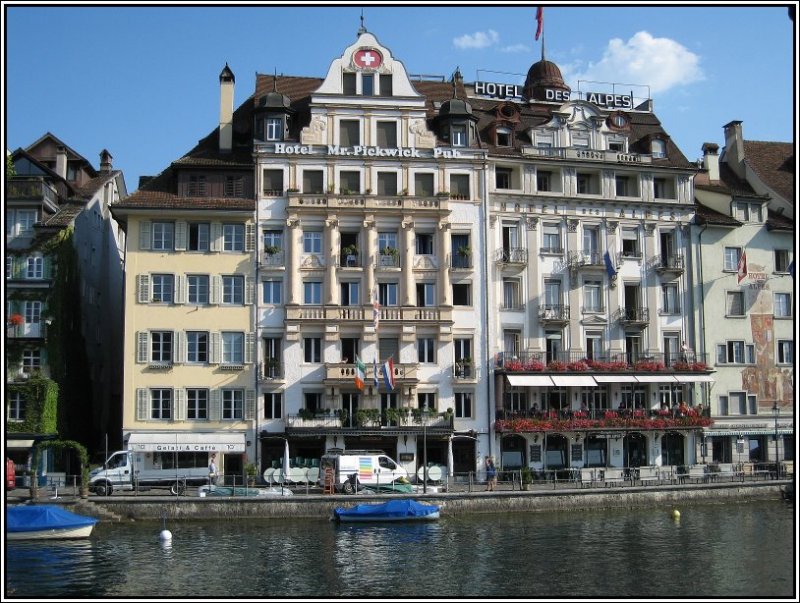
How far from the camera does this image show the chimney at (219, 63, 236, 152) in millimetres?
68500

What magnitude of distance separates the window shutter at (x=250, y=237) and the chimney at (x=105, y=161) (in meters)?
22.6

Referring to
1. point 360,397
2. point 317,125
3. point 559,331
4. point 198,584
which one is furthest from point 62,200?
point 198,584

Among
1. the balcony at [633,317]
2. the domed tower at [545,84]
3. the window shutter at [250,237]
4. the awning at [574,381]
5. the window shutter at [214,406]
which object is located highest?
the domed tower at [545,84]

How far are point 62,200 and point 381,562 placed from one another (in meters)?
40.2

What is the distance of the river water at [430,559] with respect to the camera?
35438mm

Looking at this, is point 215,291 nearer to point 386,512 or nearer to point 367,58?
point 367,58

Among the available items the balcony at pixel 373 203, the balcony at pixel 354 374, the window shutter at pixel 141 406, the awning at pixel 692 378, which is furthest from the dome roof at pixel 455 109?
the window shutter at pixel 141 406

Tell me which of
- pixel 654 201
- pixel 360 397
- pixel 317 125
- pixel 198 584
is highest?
pixel 317 125

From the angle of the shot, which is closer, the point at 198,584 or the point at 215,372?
the point at 198,584

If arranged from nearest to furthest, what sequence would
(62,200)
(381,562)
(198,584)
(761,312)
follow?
1. (198,584)
2. (381,562)
3. (62,200)
4. (761,312)

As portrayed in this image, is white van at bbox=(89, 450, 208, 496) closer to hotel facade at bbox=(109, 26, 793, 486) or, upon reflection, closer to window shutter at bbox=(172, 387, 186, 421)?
hotel facade at bbox=(109, 26, 793, 486)

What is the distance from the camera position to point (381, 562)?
4047 centimetres

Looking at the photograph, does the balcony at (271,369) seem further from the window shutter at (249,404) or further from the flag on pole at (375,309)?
the flag on pole at (375,309)

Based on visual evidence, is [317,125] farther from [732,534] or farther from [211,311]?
[732,534]
